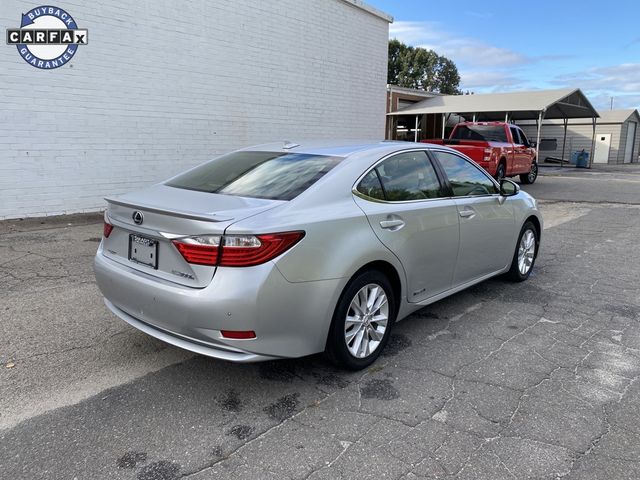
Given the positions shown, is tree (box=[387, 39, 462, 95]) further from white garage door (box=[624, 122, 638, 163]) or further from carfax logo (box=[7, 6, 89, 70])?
carfax logo (box=[7, 6, 89, 70])

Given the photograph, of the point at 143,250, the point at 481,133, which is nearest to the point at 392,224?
the point at 143,250

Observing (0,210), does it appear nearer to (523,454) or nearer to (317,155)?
(317,155)

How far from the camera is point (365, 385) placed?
135 inches

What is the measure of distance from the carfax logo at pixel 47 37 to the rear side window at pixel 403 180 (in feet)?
25.1

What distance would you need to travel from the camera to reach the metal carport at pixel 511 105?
72.3ft

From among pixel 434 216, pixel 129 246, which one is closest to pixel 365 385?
pixel 434 216

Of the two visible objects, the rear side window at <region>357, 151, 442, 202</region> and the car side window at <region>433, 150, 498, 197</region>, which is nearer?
the rear side window at <region>357, 151, 442, 202</region>

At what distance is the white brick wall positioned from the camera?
902 cm

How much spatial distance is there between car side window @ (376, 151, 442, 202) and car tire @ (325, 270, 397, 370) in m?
0.70

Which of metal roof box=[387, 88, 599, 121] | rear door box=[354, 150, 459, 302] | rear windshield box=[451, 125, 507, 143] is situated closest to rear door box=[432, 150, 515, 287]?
rear door box=[354, 150, 459, 302]

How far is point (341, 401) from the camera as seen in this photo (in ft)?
10.6

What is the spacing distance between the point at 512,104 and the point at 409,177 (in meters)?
21.0

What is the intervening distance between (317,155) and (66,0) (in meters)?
7.72

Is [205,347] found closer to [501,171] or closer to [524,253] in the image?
[524,253]
